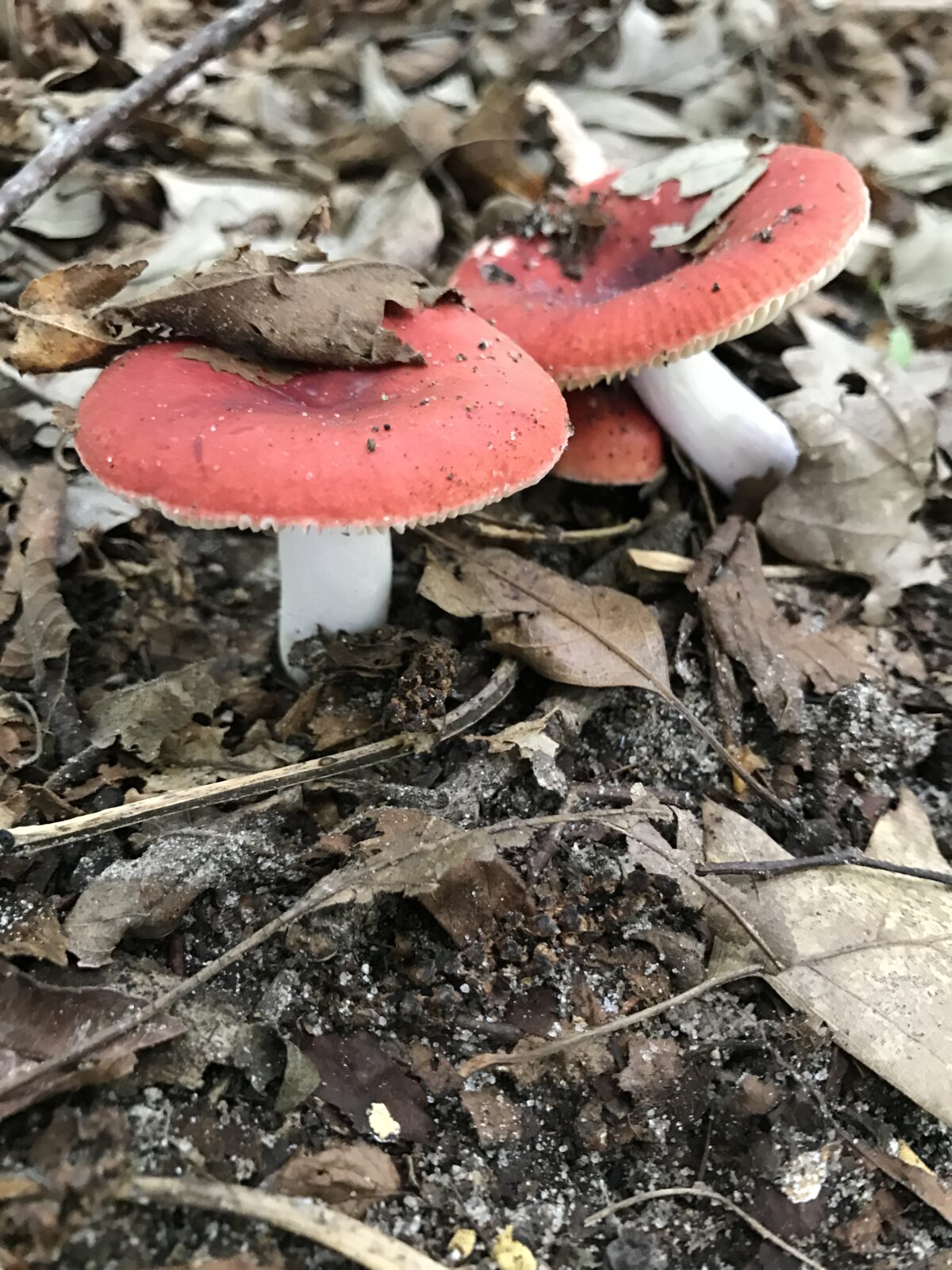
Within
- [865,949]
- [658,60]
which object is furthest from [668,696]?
[658,60]

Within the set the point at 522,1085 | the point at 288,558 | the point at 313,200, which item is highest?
the point at 313,200

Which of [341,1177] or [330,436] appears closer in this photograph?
[341,1177]

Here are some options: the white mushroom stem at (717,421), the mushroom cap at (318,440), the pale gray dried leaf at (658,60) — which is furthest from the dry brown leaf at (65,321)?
the pale gray dried leaf at (658,60)

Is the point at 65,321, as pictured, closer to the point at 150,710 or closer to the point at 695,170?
A: the point at 150,710

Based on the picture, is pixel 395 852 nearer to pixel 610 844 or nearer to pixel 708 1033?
pixel 610 844

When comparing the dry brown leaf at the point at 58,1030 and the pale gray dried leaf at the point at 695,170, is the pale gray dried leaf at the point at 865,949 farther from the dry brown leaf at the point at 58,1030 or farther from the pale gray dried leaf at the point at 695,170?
the pale gray dried leaf at the point at 695,170

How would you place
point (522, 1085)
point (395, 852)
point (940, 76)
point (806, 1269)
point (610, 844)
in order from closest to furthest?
point (806, 1269)
point (522, 1085)
point (395, 852)
point (610, 844)
point (940, 76)

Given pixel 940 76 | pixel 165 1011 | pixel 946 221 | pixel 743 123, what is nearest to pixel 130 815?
pixel 165 1011
